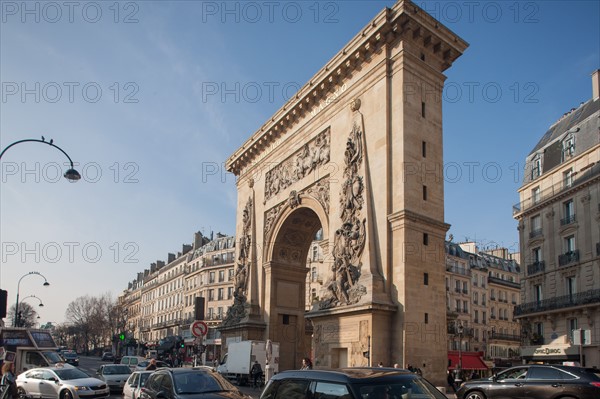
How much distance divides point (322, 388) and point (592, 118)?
116 feet

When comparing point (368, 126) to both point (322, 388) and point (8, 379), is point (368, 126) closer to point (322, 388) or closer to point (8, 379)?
point (8, 379)

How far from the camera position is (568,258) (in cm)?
3619

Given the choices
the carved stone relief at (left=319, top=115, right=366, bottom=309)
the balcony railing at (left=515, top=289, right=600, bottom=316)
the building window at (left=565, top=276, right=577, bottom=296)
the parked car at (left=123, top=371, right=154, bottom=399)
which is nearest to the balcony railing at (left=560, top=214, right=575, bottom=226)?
the building window at (left=565, top=276, right=577, bottom=296)

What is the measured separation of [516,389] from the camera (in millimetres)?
13445

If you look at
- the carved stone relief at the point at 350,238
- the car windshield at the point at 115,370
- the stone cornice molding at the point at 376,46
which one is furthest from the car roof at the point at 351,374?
Answer: the stone cornice molding at the point at 376,46

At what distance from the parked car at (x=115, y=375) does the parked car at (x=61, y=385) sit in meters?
3.41

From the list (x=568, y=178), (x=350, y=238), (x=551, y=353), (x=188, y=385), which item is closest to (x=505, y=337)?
(x=551, y=353)

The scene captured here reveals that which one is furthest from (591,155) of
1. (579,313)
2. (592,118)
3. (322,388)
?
(322,388)

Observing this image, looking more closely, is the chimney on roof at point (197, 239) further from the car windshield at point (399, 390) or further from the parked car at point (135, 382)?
the car windshield at point (399, 390)

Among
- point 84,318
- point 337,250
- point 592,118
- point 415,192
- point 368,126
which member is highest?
point 592,118

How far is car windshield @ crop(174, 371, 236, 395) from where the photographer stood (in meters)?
11.0

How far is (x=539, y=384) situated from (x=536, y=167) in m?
32.3

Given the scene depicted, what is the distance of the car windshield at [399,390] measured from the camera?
6582 mm

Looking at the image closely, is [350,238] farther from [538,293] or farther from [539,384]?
[538,293]
